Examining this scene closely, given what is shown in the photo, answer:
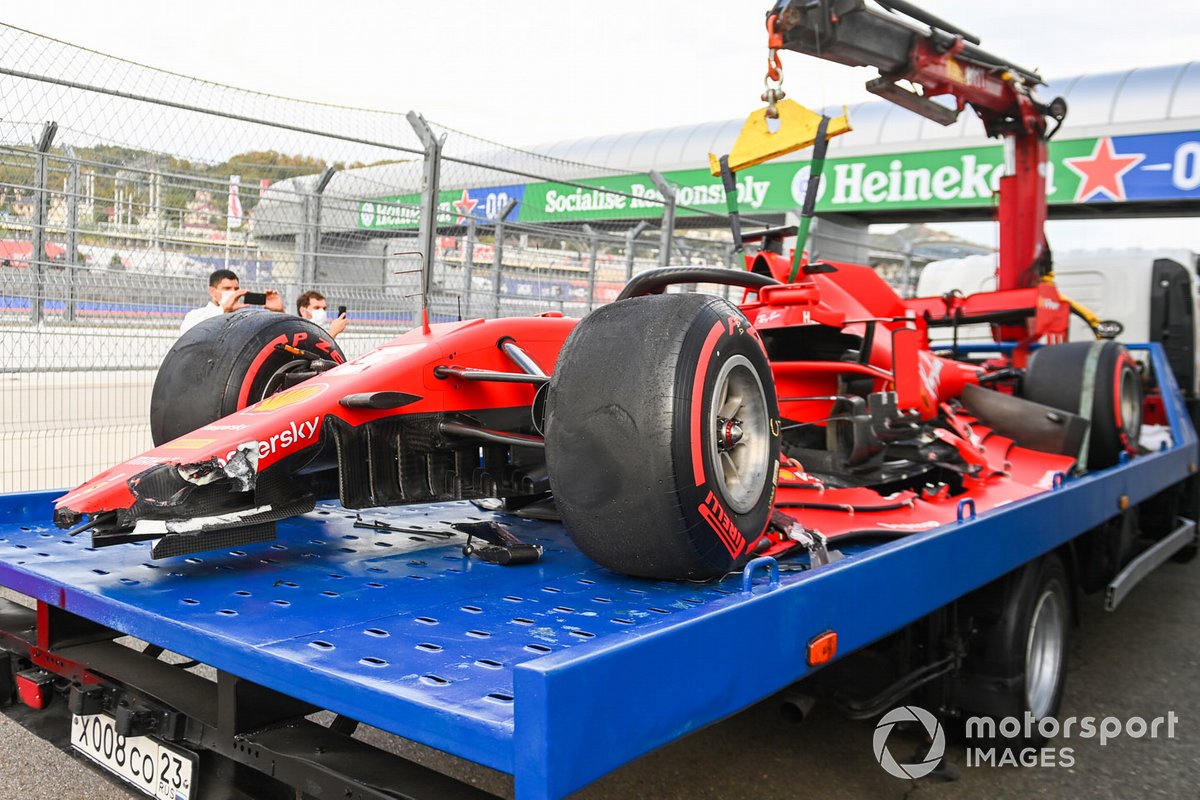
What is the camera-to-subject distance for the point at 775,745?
3648mm

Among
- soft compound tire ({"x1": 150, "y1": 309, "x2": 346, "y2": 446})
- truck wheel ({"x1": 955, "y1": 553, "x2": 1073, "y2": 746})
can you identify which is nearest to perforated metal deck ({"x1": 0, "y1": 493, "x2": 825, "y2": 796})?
soft compound tire ({"x1": 150, "y1": 309, "x2": 346, "y2": 446})

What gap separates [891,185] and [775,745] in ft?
47.8

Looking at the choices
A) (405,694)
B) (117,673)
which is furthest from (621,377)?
(117,673)

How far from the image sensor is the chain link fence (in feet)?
17.0

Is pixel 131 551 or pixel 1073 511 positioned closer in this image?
pixel 131 551

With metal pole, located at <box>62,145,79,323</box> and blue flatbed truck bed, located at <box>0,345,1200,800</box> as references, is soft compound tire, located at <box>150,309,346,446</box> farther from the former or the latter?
metal pole, located at <box>62,145,79,323</box>

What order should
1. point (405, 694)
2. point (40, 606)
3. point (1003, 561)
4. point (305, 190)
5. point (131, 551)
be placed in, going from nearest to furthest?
point (405, 694) < point (40, 606) < point (131, 551) < point (1003, 561) < point (305, 190)

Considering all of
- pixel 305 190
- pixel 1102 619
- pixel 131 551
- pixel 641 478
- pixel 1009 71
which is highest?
pixel 1009 71

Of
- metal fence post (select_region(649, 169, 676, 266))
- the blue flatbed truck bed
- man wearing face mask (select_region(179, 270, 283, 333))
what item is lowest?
the blue flatbed truck bed

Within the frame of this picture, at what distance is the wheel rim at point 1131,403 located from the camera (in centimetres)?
483

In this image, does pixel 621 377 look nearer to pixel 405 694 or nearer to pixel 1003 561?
pixel 405 694

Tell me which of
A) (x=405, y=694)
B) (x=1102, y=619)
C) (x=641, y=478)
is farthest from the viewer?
(x=1102, y=619)

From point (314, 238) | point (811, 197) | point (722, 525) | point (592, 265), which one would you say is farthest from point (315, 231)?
point (722, 525)

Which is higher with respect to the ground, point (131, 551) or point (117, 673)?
point (131, 551)
